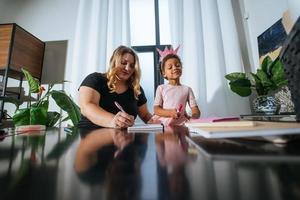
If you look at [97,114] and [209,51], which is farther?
[209,51]

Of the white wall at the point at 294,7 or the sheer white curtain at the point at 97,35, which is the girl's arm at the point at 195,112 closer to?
the sheer white curtain at the point at 97,35

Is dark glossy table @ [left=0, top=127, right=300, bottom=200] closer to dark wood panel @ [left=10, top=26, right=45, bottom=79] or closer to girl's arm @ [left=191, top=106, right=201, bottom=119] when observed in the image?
girl's arm @ [left=191, top=106, right=201, bottom=119]

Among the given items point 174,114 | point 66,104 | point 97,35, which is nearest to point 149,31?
point 97,35

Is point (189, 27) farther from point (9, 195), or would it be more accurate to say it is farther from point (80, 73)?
point (9, 195)

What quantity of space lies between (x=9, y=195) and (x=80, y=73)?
157cm

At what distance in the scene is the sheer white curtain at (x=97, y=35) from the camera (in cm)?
159

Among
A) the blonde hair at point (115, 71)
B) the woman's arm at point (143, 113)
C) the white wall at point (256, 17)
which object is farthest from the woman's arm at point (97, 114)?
the white wall at point (256, 17)

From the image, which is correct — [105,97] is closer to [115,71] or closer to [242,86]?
[115,71]

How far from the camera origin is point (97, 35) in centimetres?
163

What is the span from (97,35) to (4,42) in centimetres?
70

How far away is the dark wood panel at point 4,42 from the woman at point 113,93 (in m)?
0.90

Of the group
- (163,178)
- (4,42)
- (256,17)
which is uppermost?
(256,17)

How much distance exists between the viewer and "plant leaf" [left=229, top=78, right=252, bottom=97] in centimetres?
122

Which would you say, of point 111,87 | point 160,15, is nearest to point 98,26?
point 160,15
